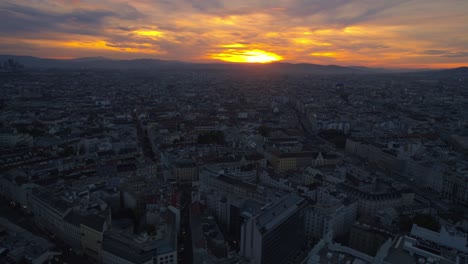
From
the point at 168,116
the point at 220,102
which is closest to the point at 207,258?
the point at 168,116

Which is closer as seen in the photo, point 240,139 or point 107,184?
point 107,184

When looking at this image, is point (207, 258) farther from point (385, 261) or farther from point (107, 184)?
point (107, 184)

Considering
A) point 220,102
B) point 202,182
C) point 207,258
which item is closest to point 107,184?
point 202,182

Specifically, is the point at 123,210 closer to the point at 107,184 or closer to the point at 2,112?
the point at 107,184

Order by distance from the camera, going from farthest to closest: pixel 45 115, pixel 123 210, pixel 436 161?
pixel 45 115 → pixel 436 161 → pixel 123 210

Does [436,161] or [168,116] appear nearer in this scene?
[436,161]

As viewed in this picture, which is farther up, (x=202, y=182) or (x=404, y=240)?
(x=404, y=240)

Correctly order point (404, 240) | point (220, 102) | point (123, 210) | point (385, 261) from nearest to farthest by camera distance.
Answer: point (385, 261) < point (404, 240) < point (123, 210) < point (220, 102)

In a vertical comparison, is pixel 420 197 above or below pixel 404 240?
below

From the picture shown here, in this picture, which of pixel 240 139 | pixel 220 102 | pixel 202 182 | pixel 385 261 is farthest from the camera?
pixel 220 102
